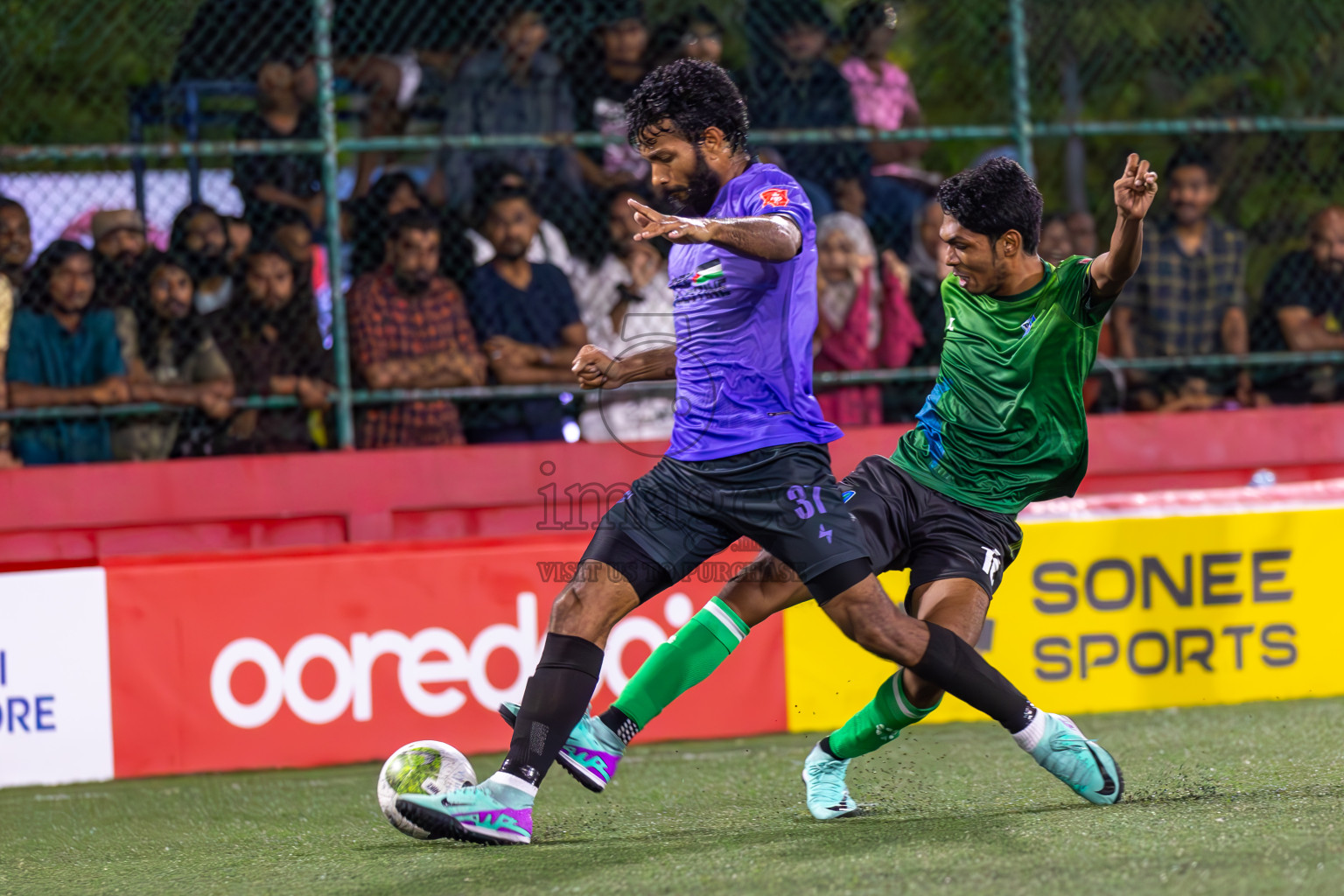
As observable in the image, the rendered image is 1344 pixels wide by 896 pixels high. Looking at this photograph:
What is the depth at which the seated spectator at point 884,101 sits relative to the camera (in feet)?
26.4

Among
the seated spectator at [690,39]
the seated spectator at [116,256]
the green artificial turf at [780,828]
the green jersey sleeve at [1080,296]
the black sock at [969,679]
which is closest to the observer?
the green artificial turf at [780,828]

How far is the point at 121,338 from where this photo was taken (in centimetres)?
699

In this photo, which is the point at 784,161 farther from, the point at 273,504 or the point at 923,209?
the point at 273,504

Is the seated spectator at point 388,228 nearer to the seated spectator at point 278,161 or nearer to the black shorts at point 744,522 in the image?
the seated spectator at point 278,161

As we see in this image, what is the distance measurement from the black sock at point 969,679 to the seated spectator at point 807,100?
403cm

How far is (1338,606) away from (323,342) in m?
4.79

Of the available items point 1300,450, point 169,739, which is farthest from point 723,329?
point 1300,450

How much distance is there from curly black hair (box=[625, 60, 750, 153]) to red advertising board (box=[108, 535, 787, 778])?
2.92 meters

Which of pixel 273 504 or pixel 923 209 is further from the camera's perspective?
pixel 923 209

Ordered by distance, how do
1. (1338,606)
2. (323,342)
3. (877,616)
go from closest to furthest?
(877,616) → (1338,606) → (323,342)

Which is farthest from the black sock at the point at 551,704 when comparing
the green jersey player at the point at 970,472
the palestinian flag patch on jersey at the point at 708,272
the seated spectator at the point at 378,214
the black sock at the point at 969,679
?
the seated spectator at the point at 378,214

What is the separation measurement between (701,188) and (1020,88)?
416cm

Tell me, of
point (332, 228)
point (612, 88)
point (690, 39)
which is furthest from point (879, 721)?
point (690, 39)

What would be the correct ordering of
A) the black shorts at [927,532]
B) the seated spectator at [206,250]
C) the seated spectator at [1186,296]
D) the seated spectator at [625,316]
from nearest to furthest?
the black shorts at [927,532]
the seated spectator at [206,250]
the seated spectator at [625,316]
the seated spectator at [1186,296]
